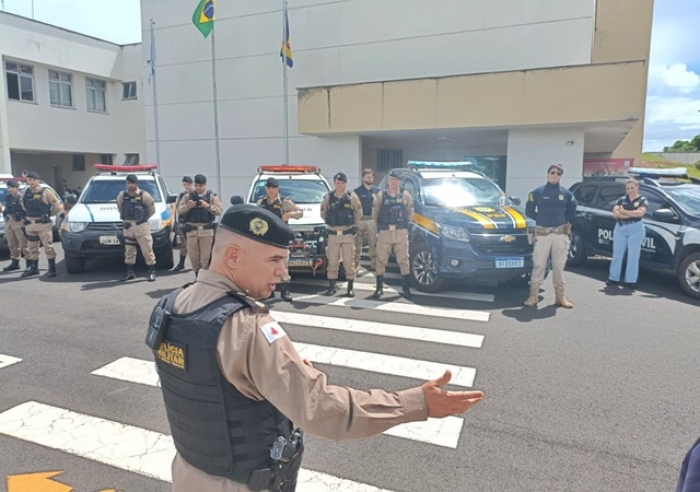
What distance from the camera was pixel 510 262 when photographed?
745 centimetres

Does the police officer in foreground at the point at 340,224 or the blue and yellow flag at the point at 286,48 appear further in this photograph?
the blue and yellow flag at the point at 286,48

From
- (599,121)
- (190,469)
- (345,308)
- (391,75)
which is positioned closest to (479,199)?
(345,308)

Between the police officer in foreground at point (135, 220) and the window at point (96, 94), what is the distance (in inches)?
840

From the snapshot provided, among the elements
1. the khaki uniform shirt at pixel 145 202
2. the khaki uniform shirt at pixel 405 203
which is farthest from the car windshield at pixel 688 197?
the khaki uniform shirt at pixel 145 202

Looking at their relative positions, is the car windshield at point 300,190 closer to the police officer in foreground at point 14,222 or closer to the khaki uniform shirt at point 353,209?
the khaki uniform shirt at point 353,209

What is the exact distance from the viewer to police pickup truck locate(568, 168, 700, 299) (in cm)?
776

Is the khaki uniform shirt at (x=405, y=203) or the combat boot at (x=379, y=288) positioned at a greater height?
the khaki uniform shirt at (x=405, y=203)

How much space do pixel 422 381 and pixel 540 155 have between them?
12.1m

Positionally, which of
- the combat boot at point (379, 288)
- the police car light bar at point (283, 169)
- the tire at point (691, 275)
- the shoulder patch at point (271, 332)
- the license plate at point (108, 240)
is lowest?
the combat boot at point (379, 288)

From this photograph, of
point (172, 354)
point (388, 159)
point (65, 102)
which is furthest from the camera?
point (65, 102)

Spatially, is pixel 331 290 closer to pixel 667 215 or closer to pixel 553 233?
pixel 553 233

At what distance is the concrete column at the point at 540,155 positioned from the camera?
47.3ft

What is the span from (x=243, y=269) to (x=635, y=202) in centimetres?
845

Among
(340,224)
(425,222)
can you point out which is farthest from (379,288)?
(425,222)
